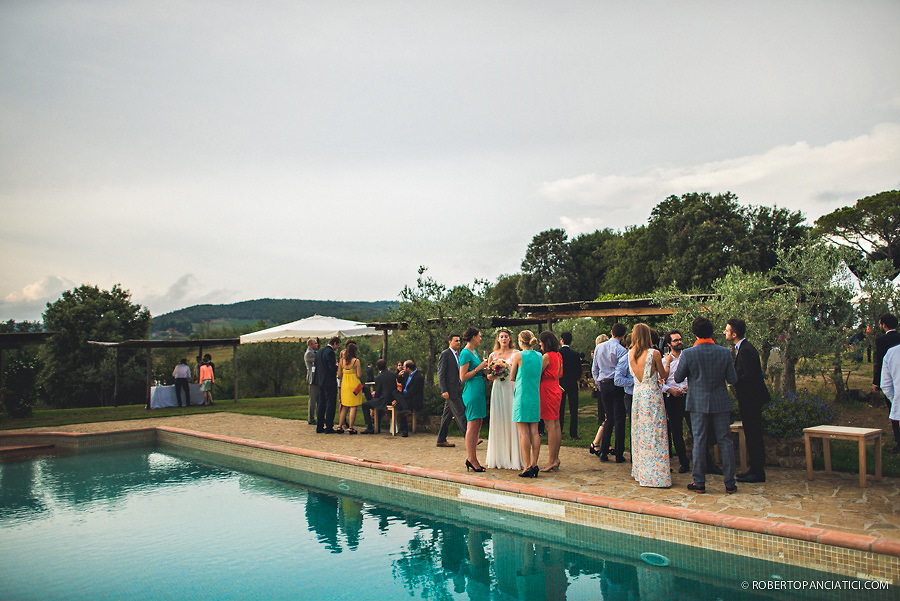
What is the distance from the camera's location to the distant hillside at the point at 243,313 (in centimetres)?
7062

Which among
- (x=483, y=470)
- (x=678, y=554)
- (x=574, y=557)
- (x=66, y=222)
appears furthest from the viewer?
(x=66, y=222)

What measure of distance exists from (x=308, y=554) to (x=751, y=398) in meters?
5.00

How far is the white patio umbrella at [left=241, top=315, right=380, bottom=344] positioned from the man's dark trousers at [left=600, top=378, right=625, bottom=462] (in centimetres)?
1049

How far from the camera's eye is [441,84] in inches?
663

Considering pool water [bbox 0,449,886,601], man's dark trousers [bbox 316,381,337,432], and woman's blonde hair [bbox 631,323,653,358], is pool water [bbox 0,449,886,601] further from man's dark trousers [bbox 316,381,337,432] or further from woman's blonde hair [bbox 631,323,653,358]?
man's dark trousers [bbox 316,381,337,432]

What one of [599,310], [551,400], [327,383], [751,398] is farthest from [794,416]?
[327,383]

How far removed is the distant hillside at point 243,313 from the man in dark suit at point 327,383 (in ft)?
189

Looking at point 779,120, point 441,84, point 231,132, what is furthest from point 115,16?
point 779,120

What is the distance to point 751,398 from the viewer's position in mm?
6145

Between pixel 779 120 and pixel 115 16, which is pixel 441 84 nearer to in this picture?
pixel 115 16

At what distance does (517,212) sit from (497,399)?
16.8 metres

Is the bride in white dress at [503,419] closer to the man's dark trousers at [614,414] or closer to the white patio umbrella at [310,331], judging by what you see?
the man's dark trousers at [614,414]

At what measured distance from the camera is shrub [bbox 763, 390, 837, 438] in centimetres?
684

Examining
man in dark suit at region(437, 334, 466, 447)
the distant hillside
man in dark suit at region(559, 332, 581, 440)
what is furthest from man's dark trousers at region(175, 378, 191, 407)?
the distant hillside
